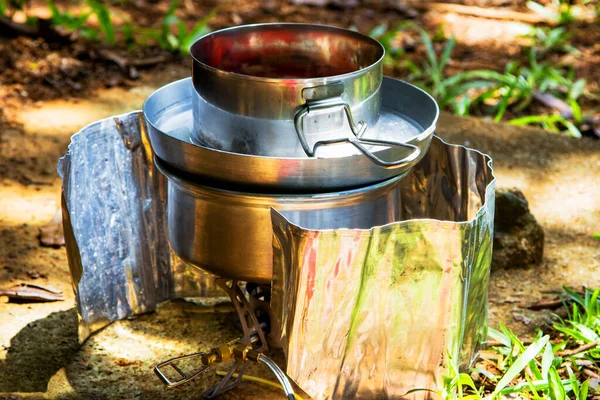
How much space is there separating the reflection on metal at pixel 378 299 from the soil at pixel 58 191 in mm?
429

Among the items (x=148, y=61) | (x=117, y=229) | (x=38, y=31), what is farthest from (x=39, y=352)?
(x=38, y=31)

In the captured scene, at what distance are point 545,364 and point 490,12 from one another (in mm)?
4178

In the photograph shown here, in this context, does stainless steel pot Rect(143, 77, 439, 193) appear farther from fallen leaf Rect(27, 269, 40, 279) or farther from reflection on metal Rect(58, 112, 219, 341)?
fallen leaf Rect(27, 269, 40, 279)

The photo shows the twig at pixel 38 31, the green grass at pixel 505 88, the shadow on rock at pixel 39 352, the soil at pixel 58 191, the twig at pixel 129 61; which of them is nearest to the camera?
the shadow on rock at pixel 39 352

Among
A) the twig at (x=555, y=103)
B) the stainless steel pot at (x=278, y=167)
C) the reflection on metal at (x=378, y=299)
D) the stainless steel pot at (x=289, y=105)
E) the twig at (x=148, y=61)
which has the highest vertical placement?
the stainless steel pot at (x=289, y=105)

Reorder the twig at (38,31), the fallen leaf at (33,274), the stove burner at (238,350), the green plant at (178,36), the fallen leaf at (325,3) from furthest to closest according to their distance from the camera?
the fallen leaf at (325,3)
the green plant at (178,36)
the twig at (38,31)
the fallen leaf at (33,274)
the stove burner at (238,350)

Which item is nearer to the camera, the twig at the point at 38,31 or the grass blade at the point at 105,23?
the twig at the point at 38,31

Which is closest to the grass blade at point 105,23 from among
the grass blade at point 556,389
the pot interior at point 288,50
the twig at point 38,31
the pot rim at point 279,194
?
the twig at point 38,31

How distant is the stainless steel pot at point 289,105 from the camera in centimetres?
194

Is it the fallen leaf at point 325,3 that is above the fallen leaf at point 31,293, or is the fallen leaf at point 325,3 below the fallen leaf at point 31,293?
above

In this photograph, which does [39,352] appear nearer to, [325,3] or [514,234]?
[514,234]

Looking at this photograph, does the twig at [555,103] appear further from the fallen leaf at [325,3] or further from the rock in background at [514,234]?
the fallen leaf at [325,3]

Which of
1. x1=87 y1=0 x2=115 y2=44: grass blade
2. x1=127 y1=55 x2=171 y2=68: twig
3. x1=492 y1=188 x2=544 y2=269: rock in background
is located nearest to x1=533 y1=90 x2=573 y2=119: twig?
x1=492 y1=188 x2=544 y2=269: rock in background

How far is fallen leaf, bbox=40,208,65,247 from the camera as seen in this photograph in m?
3.13
